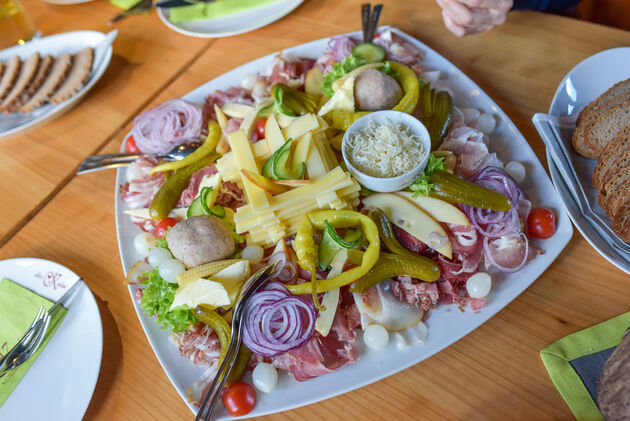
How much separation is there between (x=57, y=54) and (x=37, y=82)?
1.04 ft

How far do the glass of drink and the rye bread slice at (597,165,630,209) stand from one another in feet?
11.6

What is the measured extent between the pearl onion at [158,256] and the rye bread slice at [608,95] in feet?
5.76

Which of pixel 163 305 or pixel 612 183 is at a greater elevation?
pixel 612 183

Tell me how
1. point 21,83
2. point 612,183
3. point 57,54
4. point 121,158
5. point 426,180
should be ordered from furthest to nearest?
point 57,54 < point 21,83 < point 121,158 < point 426,180 < point 612,183

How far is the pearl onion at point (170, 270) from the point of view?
1.53m

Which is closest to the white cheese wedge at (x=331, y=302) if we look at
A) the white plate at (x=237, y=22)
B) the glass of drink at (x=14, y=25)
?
the white plate at (x=237, y=22)

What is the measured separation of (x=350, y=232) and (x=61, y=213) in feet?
4.89

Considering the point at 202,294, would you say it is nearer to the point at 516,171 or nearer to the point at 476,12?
the point at 516,171

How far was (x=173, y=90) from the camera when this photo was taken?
8.14ft

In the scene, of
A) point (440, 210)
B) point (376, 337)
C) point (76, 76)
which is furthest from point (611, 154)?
point (76, 76)

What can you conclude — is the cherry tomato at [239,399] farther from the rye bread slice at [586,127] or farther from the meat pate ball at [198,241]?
the rye bread slice at [586,127]

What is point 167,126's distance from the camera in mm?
2117

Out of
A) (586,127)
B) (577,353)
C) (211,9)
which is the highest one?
(211,9)

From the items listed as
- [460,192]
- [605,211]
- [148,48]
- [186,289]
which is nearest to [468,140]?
[460,192]
